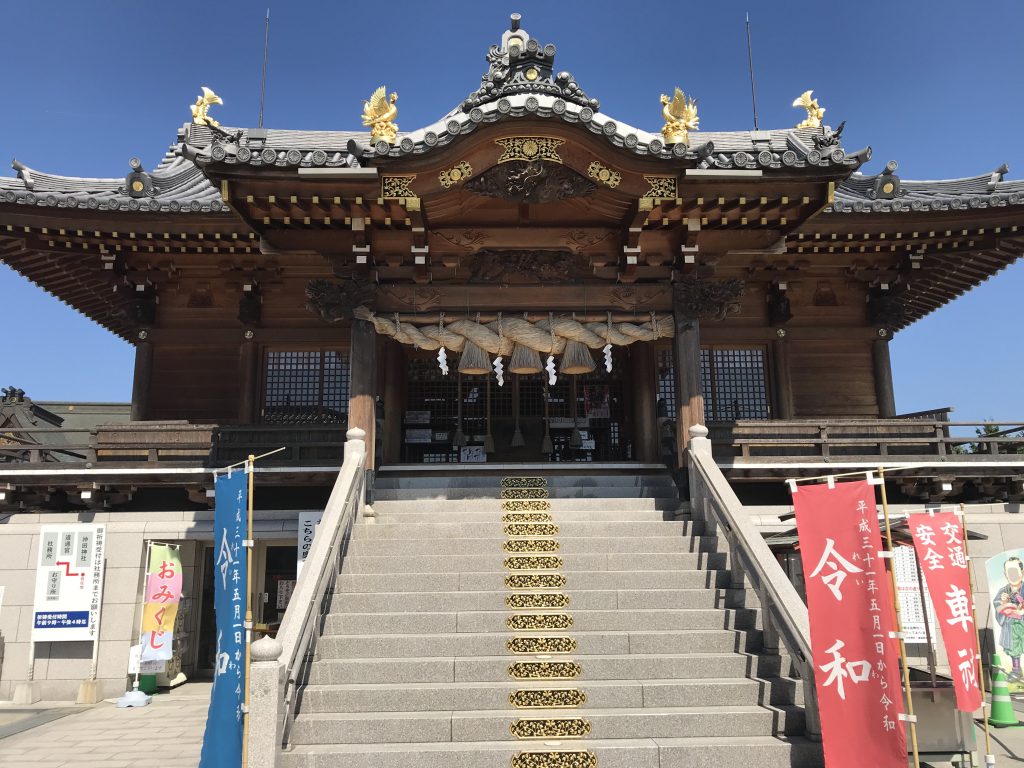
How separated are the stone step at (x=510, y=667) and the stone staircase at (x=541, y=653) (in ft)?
0.05

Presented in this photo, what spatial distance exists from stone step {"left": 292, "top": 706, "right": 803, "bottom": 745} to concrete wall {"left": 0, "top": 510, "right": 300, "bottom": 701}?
589 cm

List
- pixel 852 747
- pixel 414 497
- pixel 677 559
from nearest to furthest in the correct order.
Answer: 1. pixel 852 747
2. pixel 677 559
3. pixel 414 497

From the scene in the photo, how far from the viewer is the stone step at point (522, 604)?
7695 mm

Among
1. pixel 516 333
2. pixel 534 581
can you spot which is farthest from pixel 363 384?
pixel 534 581

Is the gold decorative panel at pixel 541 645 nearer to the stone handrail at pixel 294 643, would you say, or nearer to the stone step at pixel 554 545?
the stone step at pixel 554 545

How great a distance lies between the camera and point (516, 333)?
1048 cm

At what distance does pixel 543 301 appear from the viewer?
→ 10.6m

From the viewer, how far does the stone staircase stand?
6.02 metres

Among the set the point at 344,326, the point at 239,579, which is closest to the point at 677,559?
the point at 239,579

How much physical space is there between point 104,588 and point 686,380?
9983 mm

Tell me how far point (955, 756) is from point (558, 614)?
427cm

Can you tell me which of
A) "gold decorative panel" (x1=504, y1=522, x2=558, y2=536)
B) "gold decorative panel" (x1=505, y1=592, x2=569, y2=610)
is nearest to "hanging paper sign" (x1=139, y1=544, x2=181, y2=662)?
"gold decorative panel" (x1=504, y1=522, x2=558, y2=536)

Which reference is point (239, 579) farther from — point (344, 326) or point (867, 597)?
point (344, 326)

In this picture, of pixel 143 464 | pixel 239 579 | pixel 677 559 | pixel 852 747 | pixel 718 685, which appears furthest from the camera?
pixel 143 464
